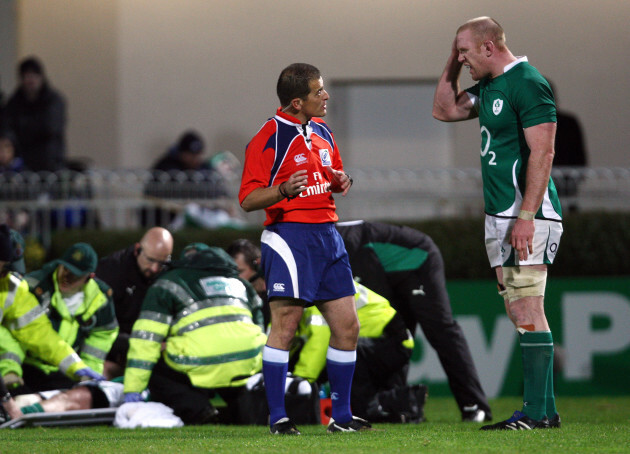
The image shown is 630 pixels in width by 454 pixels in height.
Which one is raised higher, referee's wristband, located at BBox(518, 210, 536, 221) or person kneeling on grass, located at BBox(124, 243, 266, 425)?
referee's wristband, located at BBox(518, 210, 536, 221)

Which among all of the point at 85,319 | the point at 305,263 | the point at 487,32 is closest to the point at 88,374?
the point at 85,319

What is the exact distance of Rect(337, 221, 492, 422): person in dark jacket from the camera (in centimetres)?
728

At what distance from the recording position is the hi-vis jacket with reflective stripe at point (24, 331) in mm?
6891

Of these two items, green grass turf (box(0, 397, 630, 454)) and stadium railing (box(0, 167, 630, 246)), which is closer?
green grass turf (box(0, 397, 630, 454))

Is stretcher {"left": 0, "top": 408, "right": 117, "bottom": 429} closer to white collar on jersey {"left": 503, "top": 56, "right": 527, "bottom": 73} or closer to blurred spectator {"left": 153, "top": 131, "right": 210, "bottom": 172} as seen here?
white collar on jersey {"left": 503, "top": 56, "right": 527, "bottom": 73}

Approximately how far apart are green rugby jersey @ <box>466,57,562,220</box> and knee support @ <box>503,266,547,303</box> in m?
0.28

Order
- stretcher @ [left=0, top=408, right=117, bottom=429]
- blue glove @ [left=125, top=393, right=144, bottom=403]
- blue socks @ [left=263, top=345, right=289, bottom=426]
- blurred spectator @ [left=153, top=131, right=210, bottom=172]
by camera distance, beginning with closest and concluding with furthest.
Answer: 1. blue socks @ [left=263, top=345, right=289, bottom=426]
2. stretcher @ [left=0, top=408, right=117, bottom=429]
3. blue glove @ [left=125, top=393, right=144, bottom=403]
4. blurred spectator @ [left=153, top=131, right=210, bottom=172]

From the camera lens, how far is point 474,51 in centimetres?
530

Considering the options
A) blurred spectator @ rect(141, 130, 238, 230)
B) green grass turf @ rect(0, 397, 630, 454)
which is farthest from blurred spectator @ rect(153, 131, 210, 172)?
green grass turf @ rect(0, 397, 630, 454)

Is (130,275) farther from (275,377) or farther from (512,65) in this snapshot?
(512,65)

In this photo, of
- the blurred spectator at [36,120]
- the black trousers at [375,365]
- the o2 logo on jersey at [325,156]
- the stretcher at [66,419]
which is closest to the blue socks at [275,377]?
the o2 logo on jersey at [325,156]

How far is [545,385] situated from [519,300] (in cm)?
44

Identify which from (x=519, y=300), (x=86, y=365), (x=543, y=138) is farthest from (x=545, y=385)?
(x=86, y=365)

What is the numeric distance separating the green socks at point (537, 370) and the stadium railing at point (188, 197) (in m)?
5.31
